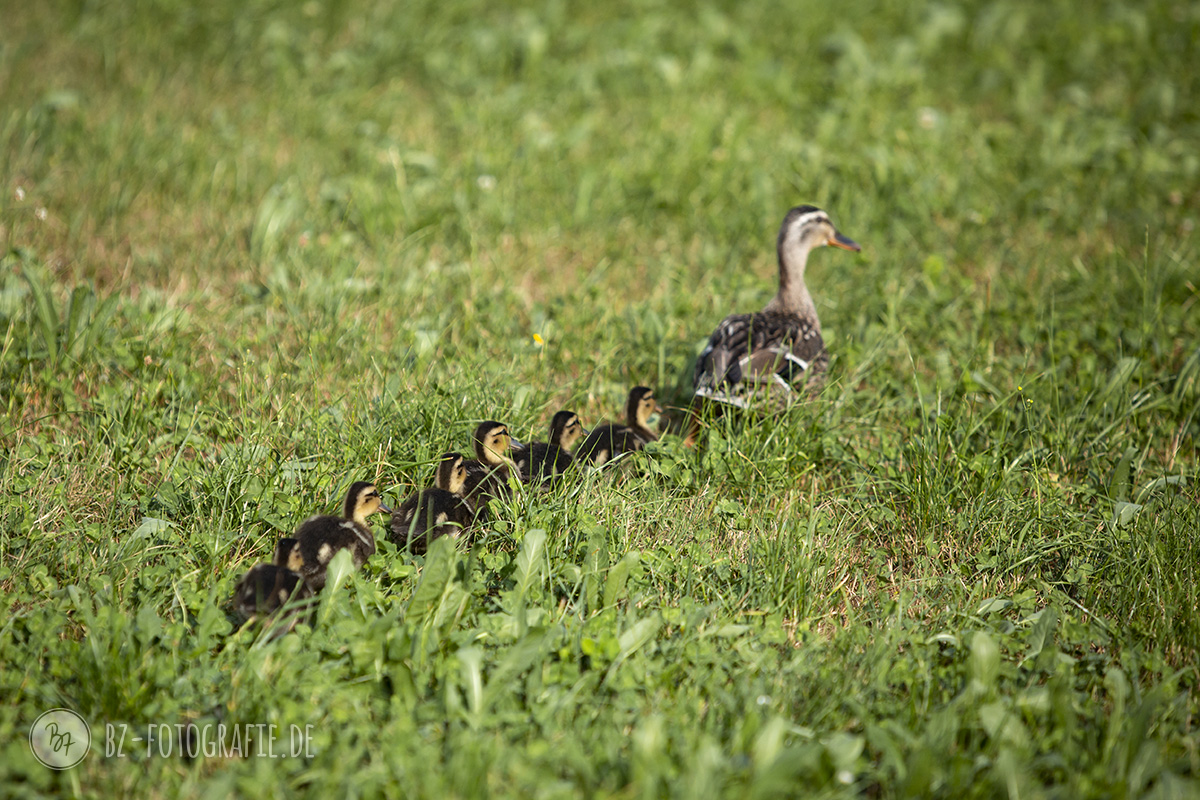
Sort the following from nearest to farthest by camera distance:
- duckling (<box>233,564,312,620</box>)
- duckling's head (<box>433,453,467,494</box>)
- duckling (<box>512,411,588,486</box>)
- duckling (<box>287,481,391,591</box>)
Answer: duckling (<box>233,564,312,620</box>), duckling (<box>287,481,391,591</box>), duckling's head (<box>433,453,467,494</box>), duckling (<box>512,411,588,486</box>)

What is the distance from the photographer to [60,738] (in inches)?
109

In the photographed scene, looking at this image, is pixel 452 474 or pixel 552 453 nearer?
pixel 452 474

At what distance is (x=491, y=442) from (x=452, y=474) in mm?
296

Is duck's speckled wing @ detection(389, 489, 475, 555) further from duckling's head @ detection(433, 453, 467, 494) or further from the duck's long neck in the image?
the duck's long neck

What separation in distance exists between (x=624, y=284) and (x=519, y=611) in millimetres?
3393

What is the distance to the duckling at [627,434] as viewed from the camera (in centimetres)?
418

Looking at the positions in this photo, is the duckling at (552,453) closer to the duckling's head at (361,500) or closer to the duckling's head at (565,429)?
the duckling's head at (565,429)

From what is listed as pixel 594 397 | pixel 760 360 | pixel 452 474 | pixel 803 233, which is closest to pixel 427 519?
pixel 452 474

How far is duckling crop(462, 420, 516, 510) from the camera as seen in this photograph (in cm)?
387

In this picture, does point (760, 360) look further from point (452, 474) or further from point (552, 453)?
point (452, 474)

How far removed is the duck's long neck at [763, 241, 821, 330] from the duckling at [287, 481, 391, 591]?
2.83m

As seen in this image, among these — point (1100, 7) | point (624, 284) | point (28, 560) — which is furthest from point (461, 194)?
point (1100, 7)

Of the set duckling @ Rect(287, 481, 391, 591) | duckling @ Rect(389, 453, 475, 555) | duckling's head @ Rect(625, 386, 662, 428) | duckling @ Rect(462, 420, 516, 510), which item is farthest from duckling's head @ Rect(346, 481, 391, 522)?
duckling's head @ Rect(625, 386, 662, 428)

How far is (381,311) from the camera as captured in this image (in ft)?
17.7
